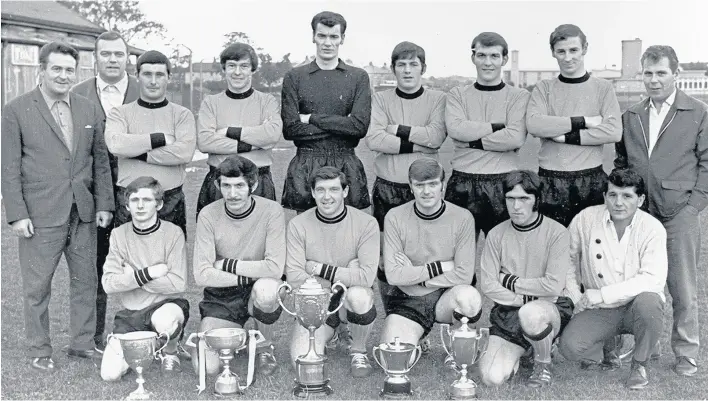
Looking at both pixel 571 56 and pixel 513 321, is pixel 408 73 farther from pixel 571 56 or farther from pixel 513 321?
pixel 513 321

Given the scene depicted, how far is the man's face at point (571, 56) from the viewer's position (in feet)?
15.2

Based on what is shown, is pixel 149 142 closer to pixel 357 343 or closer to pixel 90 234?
pixel 90 234

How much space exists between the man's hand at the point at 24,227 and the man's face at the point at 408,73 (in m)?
2.35

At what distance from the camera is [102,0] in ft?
143

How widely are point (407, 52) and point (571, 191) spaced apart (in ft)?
4.24

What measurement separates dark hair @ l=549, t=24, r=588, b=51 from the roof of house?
11.4 metres

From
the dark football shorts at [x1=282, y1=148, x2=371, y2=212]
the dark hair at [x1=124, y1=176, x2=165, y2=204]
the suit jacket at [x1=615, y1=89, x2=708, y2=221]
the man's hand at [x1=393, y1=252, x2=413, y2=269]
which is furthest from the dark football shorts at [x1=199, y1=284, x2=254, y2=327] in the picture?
the suit jacket at [x1=615, y1=89, x2=708, y2=221]

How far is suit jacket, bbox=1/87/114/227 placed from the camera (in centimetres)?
451

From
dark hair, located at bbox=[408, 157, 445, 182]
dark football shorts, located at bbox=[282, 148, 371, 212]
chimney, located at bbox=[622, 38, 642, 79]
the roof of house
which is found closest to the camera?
dark hair, located at bbox=[408, 157, 445, 182]

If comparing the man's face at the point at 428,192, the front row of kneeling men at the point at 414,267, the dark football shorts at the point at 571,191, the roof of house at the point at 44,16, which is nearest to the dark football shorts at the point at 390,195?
the front row of kneeling men at the point at 414,267

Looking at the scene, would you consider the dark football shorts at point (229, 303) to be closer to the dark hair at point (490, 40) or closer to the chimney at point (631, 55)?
the dark hair at point (490, 40)

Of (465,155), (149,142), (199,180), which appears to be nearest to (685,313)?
(465,155)

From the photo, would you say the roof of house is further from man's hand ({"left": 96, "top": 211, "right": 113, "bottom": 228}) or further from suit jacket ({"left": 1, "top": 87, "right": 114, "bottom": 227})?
man's hand ({"left": 96, "top": 211, "right": 113, "bottom": 228})

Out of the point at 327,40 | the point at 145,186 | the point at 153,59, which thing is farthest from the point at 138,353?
the point at 327,40
